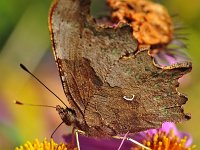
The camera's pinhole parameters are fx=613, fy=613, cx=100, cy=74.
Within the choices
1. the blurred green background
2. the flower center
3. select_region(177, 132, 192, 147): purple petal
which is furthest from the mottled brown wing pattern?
the blurred green background

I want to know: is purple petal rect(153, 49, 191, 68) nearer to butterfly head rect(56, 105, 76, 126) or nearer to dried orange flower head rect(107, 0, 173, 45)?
dried orange flower head rect(107, 0, 173, 45)

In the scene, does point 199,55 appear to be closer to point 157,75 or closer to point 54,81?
point 54,81

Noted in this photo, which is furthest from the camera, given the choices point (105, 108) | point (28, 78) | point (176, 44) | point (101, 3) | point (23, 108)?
point (101, 3)

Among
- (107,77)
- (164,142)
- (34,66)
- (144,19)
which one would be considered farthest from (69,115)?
(34,66)

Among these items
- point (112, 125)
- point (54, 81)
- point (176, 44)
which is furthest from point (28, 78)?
point (112, 125)

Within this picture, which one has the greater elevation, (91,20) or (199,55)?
(199,55)

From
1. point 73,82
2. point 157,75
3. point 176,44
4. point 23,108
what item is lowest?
point 23,108

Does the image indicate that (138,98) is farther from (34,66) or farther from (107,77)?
(34,66)

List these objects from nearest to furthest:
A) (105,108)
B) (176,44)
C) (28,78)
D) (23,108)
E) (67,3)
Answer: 1. (67,3)
2. (105,108)
3. (176,44)
4. (23,108)
5. (28,78)
